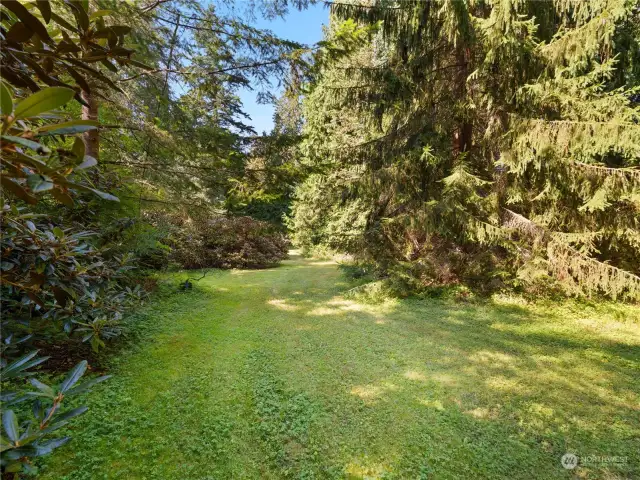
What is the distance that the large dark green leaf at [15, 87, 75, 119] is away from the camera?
660 mm

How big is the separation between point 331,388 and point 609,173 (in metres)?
6.32

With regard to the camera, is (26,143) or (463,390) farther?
(463,390)

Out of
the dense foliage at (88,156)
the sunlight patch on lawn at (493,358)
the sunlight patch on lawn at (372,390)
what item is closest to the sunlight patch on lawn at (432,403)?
the sunlight patch on lawn at (372,390)

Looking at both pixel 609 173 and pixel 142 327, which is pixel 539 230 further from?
pixel 142 327

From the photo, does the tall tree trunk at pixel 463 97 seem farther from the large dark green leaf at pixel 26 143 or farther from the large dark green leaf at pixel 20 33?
the large dark green leaf at pixel 26 143

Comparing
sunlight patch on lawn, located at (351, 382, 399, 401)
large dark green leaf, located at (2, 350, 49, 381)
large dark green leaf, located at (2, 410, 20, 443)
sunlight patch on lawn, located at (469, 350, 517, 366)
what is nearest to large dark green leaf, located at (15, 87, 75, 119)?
large dark green leaf, located at (2, 410, 20, 443)

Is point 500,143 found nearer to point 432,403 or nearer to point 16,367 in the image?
point 432,403

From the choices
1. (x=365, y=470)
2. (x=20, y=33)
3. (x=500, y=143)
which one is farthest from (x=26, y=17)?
(x=500, y=143)

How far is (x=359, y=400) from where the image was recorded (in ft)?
10.1

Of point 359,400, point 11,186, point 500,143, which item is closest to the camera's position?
point 11,186

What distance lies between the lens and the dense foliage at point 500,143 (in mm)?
5445

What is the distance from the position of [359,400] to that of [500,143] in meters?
5.91

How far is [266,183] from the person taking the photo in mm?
5547

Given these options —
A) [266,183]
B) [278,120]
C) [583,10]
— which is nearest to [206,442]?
[266,183]
